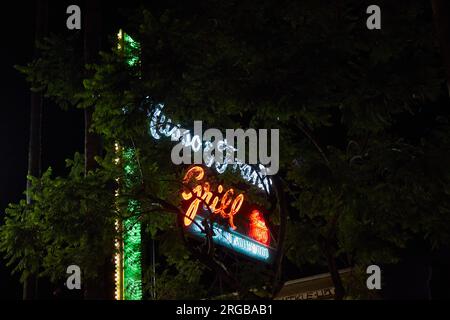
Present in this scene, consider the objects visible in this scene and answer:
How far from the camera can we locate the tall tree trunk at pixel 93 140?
788 centimetres

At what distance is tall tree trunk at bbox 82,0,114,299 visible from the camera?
788 cm

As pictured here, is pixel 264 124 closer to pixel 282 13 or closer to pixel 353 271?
pixel 282 13

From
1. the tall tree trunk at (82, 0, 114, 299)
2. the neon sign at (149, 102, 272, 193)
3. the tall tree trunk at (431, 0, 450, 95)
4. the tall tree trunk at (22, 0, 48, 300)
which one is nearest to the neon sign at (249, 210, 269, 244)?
the neon sign at (149, 102, 272, 193)

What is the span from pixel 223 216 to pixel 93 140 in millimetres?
4389

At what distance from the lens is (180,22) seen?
802 centimetres

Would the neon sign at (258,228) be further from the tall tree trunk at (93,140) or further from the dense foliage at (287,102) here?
the tall tree trunk at (93,140)

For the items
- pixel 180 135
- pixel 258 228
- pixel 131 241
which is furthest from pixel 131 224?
pixel 258 228

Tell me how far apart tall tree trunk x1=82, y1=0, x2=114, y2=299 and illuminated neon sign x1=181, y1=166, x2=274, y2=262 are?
1.43 meters

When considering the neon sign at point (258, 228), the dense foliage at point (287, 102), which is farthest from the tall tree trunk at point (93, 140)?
the neon sign at point (258, 228)

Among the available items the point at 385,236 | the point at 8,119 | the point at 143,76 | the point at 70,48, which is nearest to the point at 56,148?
the point at 8,119

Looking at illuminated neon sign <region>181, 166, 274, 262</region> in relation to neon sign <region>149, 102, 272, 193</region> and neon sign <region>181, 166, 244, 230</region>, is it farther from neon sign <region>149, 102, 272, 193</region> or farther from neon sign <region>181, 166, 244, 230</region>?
neon sign <region>149, 102, 272, 193</region>
